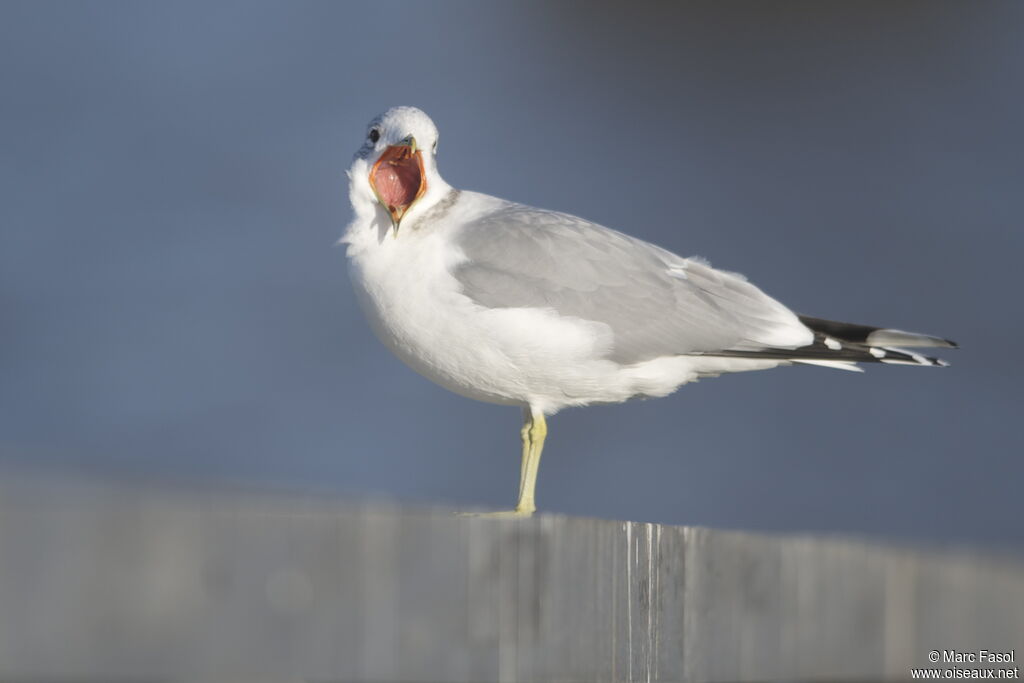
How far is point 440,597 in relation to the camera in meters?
1.62

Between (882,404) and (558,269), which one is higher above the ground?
(882,404)

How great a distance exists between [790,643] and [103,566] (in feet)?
4.21

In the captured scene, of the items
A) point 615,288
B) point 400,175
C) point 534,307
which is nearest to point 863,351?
point 615,288

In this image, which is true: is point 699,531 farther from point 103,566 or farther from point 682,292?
point 682,292

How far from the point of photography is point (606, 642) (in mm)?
1996

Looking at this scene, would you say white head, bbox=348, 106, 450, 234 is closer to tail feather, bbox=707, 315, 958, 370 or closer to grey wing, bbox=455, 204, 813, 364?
grey wing, bbox=455, 204, 813, 364

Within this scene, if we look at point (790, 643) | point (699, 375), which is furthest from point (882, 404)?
point (790, 643)

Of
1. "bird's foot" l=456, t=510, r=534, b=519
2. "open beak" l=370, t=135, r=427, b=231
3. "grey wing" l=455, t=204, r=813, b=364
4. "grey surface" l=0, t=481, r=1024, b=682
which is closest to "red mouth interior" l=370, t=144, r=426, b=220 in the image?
"open beak" l=370, t=135, r=427, b=231

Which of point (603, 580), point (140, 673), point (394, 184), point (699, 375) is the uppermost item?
point (394, 184)

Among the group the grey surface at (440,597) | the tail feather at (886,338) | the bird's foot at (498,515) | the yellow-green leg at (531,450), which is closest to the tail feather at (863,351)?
the tail feather at (886,338)

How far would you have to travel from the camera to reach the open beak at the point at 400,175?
11.8 feet

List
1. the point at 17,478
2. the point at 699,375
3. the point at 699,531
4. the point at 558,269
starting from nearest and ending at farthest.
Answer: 1. the point at 17,478
2. the point at 699,531
3. the point at 558,269
4. the point at 699,375

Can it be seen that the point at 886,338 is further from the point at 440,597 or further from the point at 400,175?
the point at 440,597

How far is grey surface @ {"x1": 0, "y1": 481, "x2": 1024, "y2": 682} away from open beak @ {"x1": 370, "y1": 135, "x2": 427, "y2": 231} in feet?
5.33
